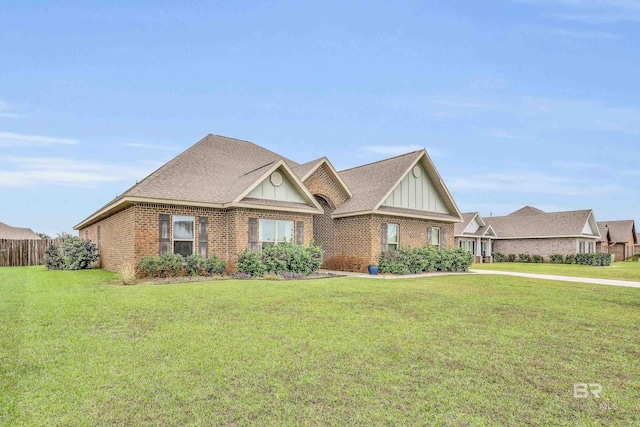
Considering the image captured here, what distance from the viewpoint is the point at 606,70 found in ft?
69.5

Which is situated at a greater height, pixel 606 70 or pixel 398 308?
pixel 606 70

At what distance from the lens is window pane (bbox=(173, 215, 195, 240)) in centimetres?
1648

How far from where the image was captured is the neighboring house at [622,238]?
5369cm

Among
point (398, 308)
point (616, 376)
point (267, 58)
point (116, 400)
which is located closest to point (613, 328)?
point (616, 376)

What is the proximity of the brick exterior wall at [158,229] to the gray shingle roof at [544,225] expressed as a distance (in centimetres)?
3403

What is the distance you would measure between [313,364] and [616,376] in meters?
3.80

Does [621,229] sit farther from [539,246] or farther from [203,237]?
[203,237]

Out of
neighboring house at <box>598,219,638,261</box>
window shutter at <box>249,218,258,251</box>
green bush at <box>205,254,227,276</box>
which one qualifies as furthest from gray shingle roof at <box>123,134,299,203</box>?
neighboring house at <box>598,219,638,261</box>

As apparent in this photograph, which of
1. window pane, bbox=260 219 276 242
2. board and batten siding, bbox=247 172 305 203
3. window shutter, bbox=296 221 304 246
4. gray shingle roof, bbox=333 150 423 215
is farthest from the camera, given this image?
gray shingle roof, bbox=333 150 423 215

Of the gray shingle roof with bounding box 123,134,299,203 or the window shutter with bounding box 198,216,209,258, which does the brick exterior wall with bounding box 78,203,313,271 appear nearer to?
the window shutter with bounding box 198,216,209,258

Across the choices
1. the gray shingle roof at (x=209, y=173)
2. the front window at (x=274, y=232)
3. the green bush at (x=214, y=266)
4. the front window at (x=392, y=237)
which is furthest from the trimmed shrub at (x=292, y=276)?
the front window at (x=392, y=237)

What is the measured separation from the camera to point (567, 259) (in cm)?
3947

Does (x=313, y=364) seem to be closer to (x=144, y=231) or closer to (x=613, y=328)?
(x=613, y=328)

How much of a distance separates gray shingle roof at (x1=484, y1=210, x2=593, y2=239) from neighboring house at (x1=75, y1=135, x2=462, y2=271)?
2373 centimetres
